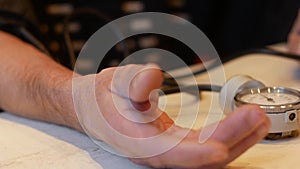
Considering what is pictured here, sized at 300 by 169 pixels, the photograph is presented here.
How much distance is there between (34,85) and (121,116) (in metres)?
0.18

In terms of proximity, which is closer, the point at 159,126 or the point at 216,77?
the point at 159,126

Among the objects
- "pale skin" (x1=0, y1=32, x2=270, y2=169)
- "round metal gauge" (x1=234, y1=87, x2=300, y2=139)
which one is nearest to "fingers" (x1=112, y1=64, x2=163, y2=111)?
"pale skin" (x1=0, y1=32, x2=270, y2=169)

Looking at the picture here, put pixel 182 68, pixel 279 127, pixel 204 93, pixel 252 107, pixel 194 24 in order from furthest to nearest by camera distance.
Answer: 1. pixel 194 24
2. pixel 182 68
3. pixel 204 93
4. pixel 279 127
5. pixel 252 107

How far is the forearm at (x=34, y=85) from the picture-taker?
1.55 feet

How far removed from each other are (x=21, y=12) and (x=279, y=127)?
0.41 m

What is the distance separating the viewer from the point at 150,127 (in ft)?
1.15

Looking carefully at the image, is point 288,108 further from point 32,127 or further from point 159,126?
point 32,127

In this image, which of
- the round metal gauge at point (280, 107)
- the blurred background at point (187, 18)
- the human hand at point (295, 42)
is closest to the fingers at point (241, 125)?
the round metal gauge at point (280, 107)

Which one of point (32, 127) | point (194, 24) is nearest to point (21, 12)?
point (32, 127)

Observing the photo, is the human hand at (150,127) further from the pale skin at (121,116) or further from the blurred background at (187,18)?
the blurred background at (187,18)

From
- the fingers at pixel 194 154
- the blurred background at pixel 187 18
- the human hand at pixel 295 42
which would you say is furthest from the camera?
the blurred background at pixel 187 18

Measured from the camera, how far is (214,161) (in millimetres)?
320

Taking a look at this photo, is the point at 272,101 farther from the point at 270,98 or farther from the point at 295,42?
the point at 295,42

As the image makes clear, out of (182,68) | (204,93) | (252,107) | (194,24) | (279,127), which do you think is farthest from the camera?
(194,24)
